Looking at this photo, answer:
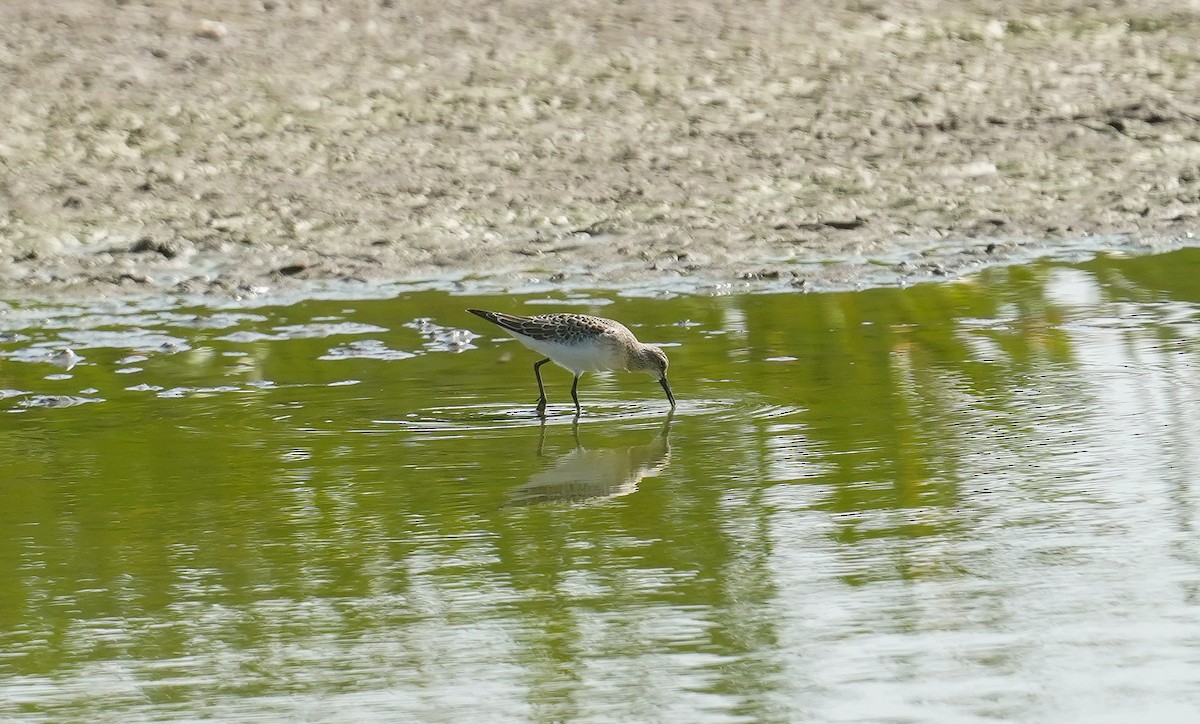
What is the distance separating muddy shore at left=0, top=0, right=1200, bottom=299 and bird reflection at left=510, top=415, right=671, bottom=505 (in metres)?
3.57

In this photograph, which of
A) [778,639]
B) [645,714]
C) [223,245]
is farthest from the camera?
[223,245]

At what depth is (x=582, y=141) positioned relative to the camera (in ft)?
43.5

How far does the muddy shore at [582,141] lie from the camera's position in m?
11.5

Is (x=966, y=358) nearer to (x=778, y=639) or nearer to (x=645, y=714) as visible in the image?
(x=778, y=639)

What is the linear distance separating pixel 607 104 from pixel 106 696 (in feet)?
31.6

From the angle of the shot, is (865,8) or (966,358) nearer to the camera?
(966,358)

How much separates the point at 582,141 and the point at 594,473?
660 centimetres

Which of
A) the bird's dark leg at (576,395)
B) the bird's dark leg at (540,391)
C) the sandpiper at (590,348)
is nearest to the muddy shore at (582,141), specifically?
the bird's dark leg at (540,391)

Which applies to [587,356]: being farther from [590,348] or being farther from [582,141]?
[582,141]

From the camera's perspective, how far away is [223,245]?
11727 millimetres

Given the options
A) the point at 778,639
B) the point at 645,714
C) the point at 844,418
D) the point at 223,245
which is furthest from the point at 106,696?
the point at 223,245

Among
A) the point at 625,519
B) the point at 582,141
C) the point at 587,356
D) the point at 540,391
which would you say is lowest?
the point at 625,519

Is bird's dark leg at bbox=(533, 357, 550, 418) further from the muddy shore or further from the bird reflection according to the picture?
the muddy shore

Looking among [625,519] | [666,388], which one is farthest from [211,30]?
[625,519]
